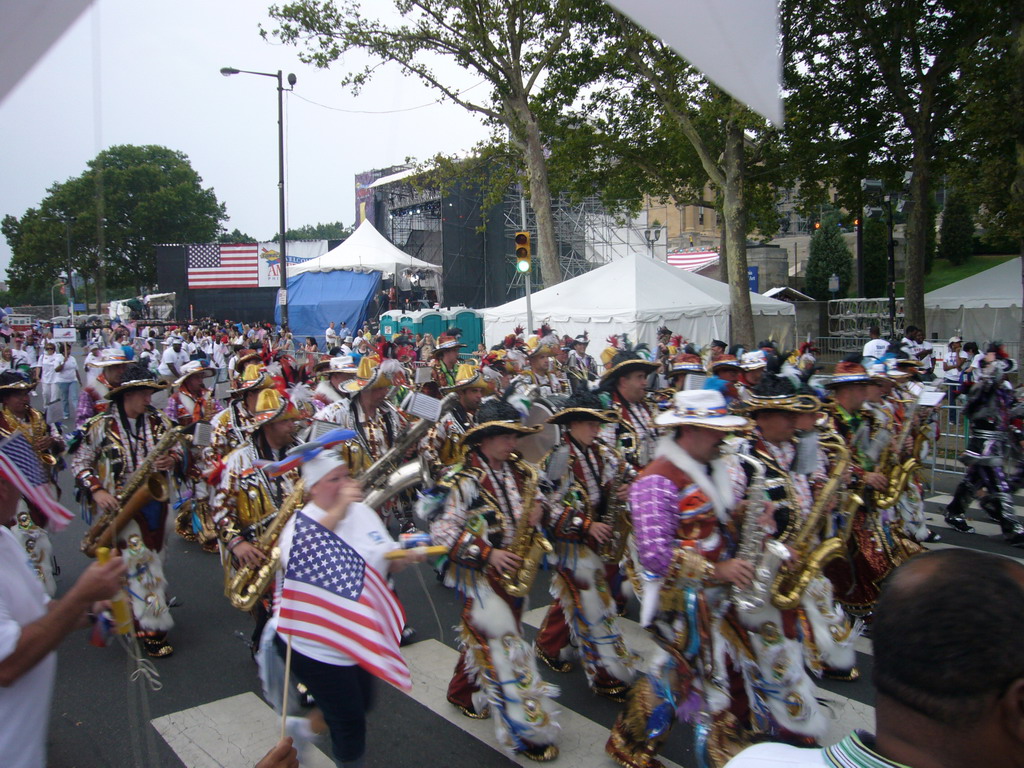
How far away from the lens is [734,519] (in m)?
3.40

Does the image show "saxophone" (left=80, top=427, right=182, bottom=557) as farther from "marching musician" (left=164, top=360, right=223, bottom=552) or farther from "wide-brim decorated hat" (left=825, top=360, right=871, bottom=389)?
"wide-brim decorated hat" (left=825, top=360, right=871, bottom=389)

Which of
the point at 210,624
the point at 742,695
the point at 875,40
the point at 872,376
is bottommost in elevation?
the point at 210,624

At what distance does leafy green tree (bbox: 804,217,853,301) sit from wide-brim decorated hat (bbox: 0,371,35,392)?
109 feet

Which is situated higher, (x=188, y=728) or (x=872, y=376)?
(x=872, y=376)

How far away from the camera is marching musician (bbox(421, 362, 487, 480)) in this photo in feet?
20.3

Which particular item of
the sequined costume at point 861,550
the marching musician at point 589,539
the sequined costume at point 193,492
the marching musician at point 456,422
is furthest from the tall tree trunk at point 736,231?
the marching musician at point 589,539

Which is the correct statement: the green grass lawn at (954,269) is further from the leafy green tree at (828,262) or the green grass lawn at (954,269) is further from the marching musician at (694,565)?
the marching musician at (694,565)

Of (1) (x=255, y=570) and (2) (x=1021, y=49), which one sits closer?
(1) (x=255, y=570)

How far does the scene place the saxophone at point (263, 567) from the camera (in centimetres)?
399

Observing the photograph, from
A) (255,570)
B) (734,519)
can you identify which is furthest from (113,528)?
(734,519)

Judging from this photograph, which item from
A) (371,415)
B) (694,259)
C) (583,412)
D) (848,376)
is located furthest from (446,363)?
(694,259)

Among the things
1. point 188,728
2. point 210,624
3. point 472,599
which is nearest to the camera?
point 472,599

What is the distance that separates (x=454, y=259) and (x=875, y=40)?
25.3m

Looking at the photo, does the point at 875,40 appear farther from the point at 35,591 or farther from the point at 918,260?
the point at 35,591
